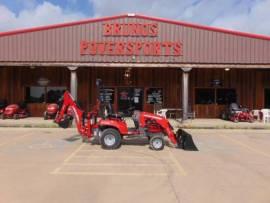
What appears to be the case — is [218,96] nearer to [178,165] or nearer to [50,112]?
[50,112]

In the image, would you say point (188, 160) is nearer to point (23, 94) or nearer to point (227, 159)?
point (227, 159)

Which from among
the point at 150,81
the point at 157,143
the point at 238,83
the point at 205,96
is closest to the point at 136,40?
the point at 150,81

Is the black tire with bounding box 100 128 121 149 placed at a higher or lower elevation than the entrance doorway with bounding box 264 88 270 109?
lower

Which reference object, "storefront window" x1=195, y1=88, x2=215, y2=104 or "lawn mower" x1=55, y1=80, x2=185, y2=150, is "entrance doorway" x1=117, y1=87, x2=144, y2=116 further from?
"lawn mower" x1=55, y1=80, x2=185, y2=150

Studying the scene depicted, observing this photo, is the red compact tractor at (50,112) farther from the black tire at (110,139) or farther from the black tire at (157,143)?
the black tire at (157,143)

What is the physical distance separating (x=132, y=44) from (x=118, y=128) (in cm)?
1035

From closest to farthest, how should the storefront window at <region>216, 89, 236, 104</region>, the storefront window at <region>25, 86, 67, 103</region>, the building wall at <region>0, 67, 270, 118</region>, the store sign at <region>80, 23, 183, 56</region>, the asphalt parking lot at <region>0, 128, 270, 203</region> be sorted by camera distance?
the asphalt parking lot at <region>0, 128, 270, 203</region> < the store sign at <region>80, 23, 183, 56</region> < the building wall at <region>0, 67, 270, 118</region> < the storefront window at <region>25, 86, 67, 103</region> < the storefront window at <region>216, 89, 236, 104</region>

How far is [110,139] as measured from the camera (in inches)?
552

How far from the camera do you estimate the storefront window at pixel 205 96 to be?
90.5 feet

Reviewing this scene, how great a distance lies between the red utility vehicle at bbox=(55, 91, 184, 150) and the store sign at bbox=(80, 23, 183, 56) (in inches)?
357

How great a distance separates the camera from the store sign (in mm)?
23656

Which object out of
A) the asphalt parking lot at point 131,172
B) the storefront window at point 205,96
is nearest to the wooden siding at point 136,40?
the storefront window at point 205,96

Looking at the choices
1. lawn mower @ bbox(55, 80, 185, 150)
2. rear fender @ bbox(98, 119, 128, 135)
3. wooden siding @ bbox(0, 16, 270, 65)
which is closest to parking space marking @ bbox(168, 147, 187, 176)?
lawn mower @ bbox(55, 80, 185, 150)

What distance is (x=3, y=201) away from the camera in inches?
289
